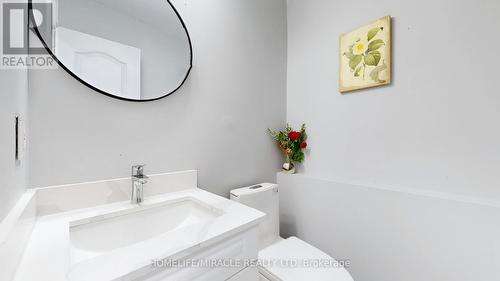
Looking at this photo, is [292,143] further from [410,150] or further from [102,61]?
[102,61]

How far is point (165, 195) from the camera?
100 cm

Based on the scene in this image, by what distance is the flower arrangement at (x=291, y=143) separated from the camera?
158cm

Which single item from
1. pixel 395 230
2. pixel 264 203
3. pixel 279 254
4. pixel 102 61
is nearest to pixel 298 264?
pixel 279 254

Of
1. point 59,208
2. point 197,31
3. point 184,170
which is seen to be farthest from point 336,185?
point 59,208

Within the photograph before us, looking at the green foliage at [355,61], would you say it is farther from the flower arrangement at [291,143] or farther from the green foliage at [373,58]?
the flower arrangement at [291,143]

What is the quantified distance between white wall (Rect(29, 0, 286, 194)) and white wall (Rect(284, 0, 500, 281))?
0.35 metres

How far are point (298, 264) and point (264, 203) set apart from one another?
1.25 ft

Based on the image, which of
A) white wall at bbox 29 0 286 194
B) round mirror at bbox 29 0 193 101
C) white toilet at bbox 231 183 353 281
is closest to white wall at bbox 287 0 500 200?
white wall at bbox 29 0 286 194

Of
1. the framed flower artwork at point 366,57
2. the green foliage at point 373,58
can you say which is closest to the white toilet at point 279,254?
the framed flower artwork at point 366,57

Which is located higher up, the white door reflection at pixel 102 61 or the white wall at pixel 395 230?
the white door reflection at pixel 102 61

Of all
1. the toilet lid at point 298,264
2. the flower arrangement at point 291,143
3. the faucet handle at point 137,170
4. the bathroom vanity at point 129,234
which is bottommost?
the toilet lid at point 298,264

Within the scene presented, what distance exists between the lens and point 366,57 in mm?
1266

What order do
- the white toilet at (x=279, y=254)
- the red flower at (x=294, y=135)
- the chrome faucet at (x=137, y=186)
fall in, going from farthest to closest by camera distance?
the red flower at (x=294, y=135)
the white toilet at (x=279, y=254)
the chrome faucet at (x=137, y=186)

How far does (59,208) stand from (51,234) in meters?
0.19
